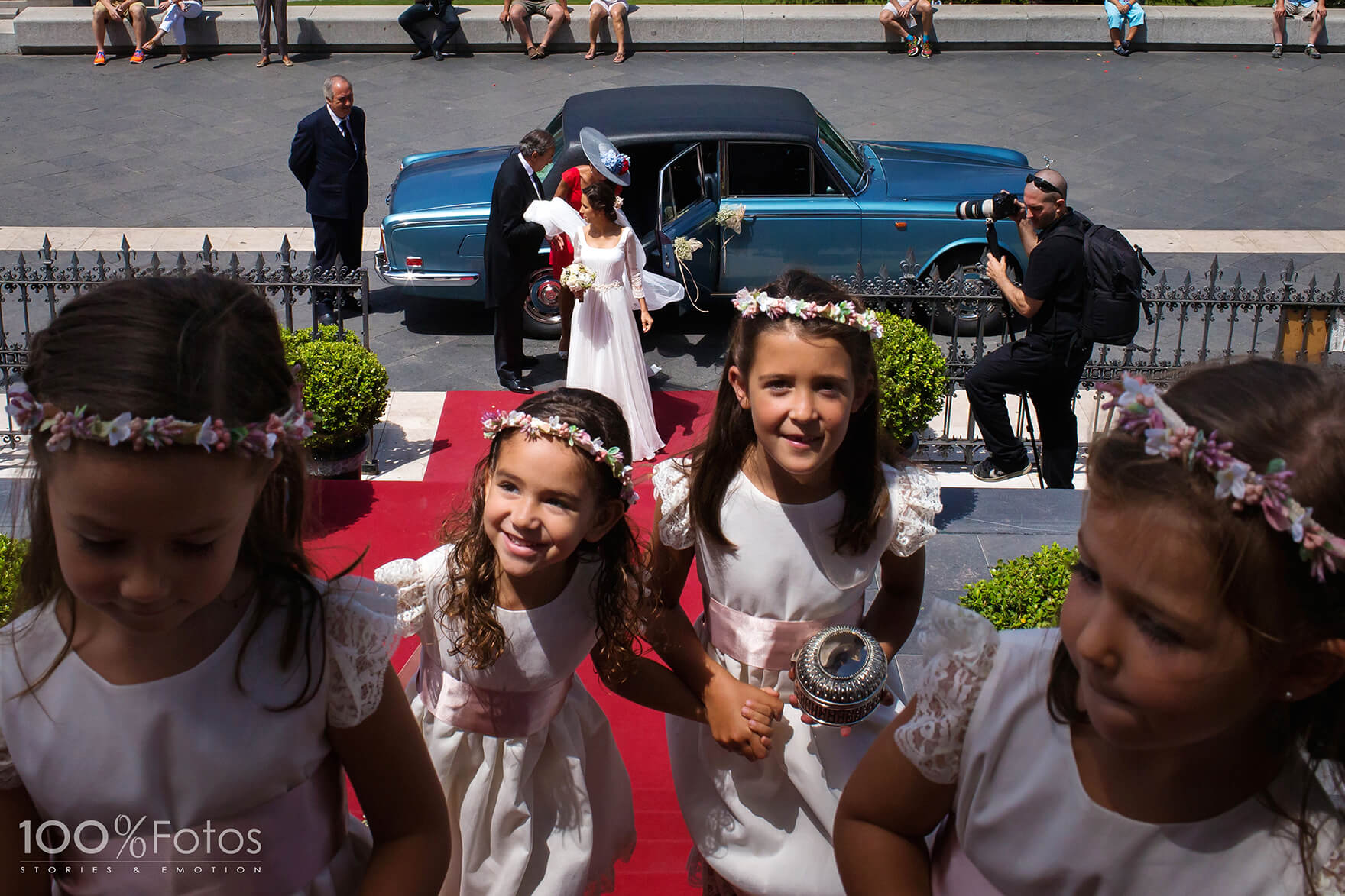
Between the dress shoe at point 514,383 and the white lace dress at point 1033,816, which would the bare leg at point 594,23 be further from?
the white lace dress at point 1033,816

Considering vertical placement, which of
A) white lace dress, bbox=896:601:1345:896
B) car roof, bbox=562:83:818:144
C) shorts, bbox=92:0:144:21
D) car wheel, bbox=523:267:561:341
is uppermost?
shorts, bbox=92:0:144:21

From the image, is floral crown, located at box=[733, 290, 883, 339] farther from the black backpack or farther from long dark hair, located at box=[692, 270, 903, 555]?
the black backpack

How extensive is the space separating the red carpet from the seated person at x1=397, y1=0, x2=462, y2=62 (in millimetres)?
8756

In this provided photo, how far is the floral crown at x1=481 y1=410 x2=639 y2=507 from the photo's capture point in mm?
2680

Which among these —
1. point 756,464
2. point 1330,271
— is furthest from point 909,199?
point 756,464

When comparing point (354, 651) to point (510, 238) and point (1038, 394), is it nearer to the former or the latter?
point (1038, 394)

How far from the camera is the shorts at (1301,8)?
16.0 m

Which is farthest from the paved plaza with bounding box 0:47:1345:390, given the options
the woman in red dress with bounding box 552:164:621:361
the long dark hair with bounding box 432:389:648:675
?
the long dark hair with bounding box 432:389:648:675

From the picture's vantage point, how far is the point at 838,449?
296 centimetres

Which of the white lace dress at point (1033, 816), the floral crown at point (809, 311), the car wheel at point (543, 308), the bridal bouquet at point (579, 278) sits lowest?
the car wheel at point (543, 308)

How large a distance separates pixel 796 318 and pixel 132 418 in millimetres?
1611

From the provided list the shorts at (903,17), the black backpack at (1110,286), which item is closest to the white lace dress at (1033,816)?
the black backpack at (1110,286)

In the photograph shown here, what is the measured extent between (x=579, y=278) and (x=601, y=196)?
0.50m

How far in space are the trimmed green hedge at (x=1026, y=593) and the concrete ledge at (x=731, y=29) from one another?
13.3 metres
